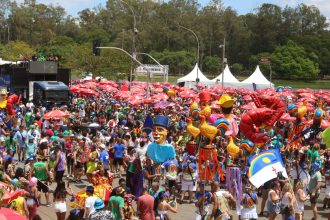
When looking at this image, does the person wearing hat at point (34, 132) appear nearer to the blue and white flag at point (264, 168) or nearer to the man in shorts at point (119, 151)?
the man in shorts at point (119, 151)

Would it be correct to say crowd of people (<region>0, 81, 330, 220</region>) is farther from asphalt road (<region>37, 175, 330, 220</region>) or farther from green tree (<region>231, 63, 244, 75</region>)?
green tree (<region>231, 63, 244, 75</region>)

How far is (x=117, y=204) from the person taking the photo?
32.4 feet

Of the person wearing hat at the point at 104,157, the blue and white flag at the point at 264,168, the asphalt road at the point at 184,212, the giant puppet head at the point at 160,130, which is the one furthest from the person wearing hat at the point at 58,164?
the blue and white flag at the point at 264,168

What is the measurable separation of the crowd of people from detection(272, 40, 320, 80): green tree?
2705 inches

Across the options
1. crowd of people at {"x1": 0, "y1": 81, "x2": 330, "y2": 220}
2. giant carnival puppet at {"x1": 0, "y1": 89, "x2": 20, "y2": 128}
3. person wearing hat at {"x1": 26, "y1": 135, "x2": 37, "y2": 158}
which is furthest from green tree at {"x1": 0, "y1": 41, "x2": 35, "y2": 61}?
person wearing hat at {"x1": 26, "y1": 135, "x2": 37, "y2": 158}

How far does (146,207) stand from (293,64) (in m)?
81.2

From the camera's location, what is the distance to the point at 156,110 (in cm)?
2712

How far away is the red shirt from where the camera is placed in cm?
1004

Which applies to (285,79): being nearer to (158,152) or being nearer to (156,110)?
(156,110)

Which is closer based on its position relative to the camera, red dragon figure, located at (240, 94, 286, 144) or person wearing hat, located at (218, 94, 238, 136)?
red dragon figure, located at (240, 94, 286, 144)

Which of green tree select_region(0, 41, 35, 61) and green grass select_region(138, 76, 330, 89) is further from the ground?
green tree select_region(0, 41, 35, 61)

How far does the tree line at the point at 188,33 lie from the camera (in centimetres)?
9069

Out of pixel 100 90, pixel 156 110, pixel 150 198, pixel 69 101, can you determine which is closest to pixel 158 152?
pixel 150 198

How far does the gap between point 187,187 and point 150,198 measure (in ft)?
13.6
